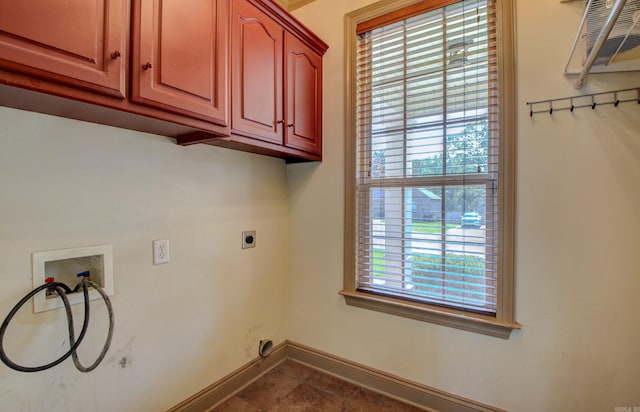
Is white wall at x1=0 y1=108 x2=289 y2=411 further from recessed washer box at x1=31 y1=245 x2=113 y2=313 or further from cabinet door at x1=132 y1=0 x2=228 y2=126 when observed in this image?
cabinet door at x1=132 y1=0 x2=228 y2=126

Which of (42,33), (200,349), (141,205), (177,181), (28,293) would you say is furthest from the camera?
(200,349)

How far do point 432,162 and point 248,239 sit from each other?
1.26 m

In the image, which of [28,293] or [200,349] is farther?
[200,349]

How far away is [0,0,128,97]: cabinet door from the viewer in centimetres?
78

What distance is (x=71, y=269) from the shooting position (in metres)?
1.24

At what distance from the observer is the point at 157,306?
4.83ft

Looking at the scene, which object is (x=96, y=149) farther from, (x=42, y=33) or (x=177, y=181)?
(x=42, y=33)

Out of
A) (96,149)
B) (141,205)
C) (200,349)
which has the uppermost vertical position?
(96,149)

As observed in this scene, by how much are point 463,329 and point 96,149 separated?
202 cm

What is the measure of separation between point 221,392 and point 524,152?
7.09ft

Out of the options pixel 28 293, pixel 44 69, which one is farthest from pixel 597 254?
pixel 28 293

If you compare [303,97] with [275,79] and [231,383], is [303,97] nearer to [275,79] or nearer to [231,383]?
[275,79]

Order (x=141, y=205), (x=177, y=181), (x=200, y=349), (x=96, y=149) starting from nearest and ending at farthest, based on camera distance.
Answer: (x=96, y=149)
(x=141, y=205)
(x=177, y=181)
(x=200, y=349)

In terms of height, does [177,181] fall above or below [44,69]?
below
